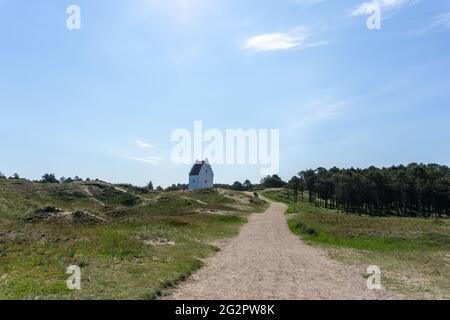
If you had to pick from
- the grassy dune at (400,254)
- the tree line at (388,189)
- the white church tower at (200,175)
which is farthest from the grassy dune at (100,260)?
the tree line at (388,189)

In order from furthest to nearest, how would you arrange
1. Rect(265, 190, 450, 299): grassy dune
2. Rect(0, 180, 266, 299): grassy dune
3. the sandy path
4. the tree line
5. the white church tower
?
the white church tower < the tree line < Rect(265, 190, 450, 299): grassy dune < the sandy path < Rect(0, 180, 266, 299): grassy dune

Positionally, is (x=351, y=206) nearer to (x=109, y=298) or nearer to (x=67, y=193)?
(x=67, y=193)

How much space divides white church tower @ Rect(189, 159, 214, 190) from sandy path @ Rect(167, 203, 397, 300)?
→ 110m

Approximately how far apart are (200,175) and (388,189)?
6555 cm

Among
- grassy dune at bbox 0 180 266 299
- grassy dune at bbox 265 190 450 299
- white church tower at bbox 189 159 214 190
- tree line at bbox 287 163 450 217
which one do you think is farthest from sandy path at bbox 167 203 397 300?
white church tower at bbox 189 159 214 190

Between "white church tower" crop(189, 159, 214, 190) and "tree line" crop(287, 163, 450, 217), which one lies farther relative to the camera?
"white church tower" crop(189, 159, 214, 190)

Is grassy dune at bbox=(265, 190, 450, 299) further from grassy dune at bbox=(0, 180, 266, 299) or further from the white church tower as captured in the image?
the white church tower

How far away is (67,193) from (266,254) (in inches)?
2514

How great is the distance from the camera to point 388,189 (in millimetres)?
137250

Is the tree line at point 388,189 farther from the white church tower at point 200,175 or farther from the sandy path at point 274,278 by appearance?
the sandy path at point 274,278

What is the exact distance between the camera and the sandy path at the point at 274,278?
49.7ft

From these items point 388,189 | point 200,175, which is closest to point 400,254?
point 200,175

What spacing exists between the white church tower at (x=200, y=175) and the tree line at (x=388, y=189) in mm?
31519

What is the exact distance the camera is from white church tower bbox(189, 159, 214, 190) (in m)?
139
